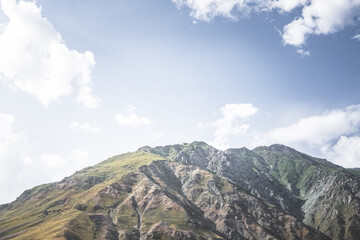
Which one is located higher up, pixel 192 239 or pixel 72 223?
pixel 72 223

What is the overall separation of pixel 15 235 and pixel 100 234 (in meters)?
61.1

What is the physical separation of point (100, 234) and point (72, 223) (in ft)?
72.1

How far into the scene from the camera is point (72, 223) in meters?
193

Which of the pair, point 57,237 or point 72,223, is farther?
point 72,223

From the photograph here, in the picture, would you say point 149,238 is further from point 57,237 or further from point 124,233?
point 57,237

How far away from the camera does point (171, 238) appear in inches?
7820

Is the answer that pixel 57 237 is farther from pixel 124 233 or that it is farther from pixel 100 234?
pixel 124 233

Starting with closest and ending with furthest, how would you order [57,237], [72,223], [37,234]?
[57,237] → [37,234] → [72,223]

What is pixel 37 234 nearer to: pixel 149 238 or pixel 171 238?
pixel 149 238

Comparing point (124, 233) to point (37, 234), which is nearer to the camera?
point (37, 234)

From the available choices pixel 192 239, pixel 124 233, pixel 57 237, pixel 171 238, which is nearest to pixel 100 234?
pixel 124 233

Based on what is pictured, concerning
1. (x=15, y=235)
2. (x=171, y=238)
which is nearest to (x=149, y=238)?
(x=171, y=238)

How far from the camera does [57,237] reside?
166 metres

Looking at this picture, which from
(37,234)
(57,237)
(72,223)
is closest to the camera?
(57,237)
